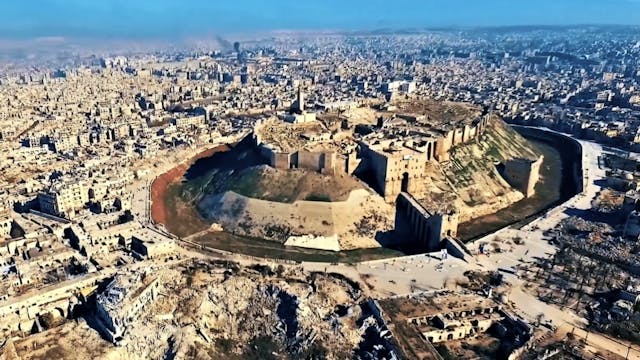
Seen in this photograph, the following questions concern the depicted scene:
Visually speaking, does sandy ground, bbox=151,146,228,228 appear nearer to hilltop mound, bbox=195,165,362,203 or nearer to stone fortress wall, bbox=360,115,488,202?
hilltop mound, bbox=195,165,362,203

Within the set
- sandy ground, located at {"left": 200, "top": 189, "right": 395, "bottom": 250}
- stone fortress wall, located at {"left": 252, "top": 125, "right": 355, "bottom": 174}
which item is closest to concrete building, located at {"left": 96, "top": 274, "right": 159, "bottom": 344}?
sandy ground, located at {"left": 200, "top": 189, "right": 395, "bottom": 250}

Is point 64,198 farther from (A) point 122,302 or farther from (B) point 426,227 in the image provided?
(B) point 426,227

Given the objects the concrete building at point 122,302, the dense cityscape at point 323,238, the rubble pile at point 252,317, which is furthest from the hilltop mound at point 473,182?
the concrete building at point 122,302

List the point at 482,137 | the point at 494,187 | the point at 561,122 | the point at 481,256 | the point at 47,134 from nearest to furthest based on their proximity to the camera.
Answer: the point at 481,256, the point at 494,187, the point at 482,137, the point at 47,134, the point at 561,122

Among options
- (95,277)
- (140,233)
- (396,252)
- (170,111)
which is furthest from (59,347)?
(170,111)

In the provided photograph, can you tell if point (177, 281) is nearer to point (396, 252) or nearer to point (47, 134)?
point (396, 252)

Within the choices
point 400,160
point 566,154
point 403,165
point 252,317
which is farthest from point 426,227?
point 566,154

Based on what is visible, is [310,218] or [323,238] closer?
[323,238]
